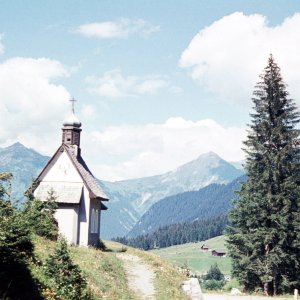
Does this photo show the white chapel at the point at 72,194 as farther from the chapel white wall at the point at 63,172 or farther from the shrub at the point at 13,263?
the shrub at the point at 13,263

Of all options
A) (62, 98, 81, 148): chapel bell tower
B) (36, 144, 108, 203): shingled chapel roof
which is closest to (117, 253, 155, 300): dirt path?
(36, 144, 108, 203): shingled chapel roof

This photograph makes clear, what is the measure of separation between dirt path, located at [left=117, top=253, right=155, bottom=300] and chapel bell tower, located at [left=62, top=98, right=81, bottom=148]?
13124 mm

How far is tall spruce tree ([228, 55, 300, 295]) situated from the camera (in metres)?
36.7

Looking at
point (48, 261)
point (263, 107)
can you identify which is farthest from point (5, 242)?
point (263, 107)

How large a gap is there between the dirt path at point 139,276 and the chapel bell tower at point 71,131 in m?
13.1

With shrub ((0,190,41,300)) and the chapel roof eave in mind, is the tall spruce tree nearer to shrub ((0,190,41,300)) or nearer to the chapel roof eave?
the chapel roof eave

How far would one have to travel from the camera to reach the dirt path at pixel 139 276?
80.6 ft

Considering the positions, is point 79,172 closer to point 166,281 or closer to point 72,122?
point 72,122

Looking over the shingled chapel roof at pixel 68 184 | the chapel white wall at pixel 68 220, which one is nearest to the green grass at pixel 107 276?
the chapel white wall at pixel 68 220

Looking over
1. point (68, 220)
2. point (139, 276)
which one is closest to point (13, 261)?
point (139, 276)

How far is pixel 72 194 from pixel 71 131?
7.04 meters

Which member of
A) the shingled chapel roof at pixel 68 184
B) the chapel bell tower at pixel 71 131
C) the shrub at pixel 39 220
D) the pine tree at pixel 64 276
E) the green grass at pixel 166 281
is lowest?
the green grass at pixel 166 281

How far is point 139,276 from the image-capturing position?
28.6 m

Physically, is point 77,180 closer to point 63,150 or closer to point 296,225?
point 63,150
